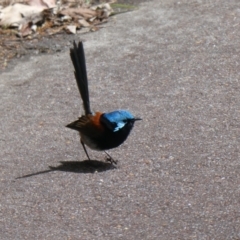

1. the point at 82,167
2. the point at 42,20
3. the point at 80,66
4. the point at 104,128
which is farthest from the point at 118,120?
the point at 42,20

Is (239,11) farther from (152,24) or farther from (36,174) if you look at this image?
(36,174)

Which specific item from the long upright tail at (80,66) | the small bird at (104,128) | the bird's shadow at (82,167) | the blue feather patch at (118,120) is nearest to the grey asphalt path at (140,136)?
the bird's shadow at (82,167)

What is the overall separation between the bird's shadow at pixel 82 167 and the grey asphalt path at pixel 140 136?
2 centimetres

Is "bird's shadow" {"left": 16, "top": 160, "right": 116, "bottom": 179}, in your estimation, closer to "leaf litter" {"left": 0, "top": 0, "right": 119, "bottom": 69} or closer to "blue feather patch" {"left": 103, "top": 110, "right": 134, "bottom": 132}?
"blue feather patch" {"left": 103, "top": 110, "right": 134, "bottom": 132}

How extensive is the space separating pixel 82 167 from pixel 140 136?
696 mm

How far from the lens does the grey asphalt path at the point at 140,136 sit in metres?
5.70

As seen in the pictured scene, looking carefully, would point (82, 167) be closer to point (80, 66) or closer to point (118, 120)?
point (118, 120)

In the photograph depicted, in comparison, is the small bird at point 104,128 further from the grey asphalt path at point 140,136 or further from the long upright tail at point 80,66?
the grey asphalt path at point 140,136

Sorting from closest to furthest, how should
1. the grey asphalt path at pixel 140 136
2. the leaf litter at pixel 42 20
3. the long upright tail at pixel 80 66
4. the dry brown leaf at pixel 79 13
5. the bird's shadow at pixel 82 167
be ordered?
the grey asphalt path at pixel 140 136 < the bird's shadow at pixel 82 167 < the long upright tail at pixel 80 66 < the leaf litter at pixel 42 20 < the dry brown leaf at pixel 79 13

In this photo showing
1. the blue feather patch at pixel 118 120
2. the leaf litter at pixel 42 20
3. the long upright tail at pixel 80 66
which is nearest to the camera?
the blue feather patch at pixel 118 120

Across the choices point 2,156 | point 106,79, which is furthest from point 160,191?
point 106,79

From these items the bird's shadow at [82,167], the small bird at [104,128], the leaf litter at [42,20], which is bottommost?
the leaf litter at [42,20]

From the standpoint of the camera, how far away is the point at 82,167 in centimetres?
656

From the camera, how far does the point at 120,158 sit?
667 cm
